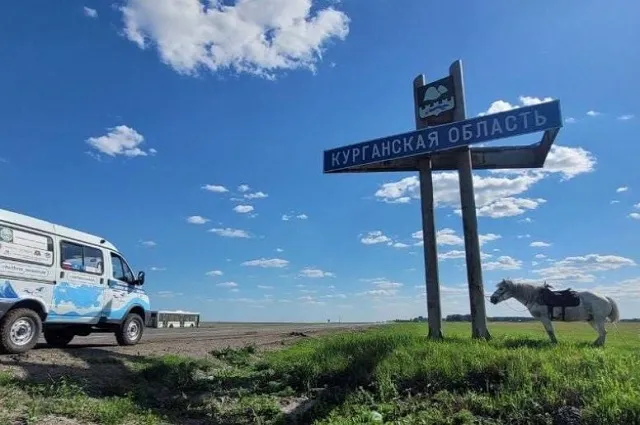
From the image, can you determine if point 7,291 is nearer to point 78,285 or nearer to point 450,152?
point 78,285

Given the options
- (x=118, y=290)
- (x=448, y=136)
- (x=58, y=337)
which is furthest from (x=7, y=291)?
(x=448, y=136)

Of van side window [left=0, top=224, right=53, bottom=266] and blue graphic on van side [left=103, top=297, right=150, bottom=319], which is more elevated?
van side window [left=0, top=224, right=53, bottom=266]

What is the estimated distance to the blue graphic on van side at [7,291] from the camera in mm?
10608

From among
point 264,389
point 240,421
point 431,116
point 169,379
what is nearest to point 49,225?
point 169,379

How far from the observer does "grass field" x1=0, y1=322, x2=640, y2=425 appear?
19.8 ft

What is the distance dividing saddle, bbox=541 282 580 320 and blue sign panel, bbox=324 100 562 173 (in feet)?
11.3

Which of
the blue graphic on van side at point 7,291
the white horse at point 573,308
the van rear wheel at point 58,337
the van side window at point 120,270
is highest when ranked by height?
the van side window at point 120,270

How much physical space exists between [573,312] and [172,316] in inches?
1374

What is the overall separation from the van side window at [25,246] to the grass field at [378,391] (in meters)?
3.50

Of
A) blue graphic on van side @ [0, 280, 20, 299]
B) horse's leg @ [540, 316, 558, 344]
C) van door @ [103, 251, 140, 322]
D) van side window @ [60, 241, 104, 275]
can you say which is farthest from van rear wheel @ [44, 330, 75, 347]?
horse's leg @ [540, 316, 558, 344]

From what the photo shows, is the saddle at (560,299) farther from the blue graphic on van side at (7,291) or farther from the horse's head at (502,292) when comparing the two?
the blue graphic on van side at (7,291)

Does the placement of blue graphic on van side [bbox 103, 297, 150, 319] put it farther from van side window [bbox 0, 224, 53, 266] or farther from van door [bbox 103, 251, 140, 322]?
van side window [bbox 0, 224, 53, 266]

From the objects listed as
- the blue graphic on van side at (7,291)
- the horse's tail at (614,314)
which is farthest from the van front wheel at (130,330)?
the horse's tail at (614,314)

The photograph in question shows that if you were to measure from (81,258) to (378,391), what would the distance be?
875 centimetres
